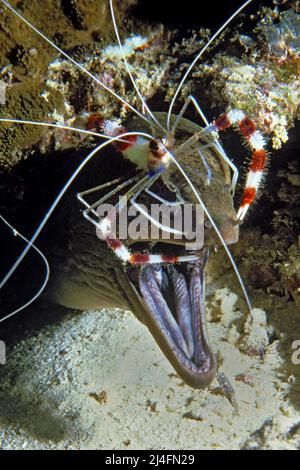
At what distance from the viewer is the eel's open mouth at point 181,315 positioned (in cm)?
254

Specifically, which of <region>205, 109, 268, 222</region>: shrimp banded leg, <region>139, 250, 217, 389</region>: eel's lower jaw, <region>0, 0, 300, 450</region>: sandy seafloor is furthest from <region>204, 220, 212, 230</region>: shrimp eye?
<region>0, 0, 300, 450</region>: sandy seafloor

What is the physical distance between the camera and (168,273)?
9.95ft

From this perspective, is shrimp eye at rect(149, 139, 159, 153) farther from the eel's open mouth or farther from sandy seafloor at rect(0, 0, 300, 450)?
sandy seafloor at rect(0, 0, 300, 450)

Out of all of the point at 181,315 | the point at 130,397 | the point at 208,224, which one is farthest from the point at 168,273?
the point at 130,397

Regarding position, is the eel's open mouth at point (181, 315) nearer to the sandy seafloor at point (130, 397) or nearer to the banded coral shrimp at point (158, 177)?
the banded coral shrimp at point (158, 177)

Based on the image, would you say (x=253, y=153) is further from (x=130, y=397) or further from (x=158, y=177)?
(x=130, y=397)

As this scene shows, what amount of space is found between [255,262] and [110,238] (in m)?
2.02

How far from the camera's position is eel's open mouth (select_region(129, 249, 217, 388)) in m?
2.54

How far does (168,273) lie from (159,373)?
2.76 feet

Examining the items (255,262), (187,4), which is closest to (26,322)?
(255,262)

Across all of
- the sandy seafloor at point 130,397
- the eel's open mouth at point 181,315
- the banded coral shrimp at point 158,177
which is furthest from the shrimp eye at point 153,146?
the sandy seafloor at point 130,397

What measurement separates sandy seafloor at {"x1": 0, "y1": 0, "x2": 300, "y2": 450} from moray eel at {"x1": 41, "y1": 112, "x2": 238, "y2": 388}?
41 centimetres

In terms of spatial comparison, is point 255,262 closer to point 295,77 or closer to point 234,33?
point 295,77
